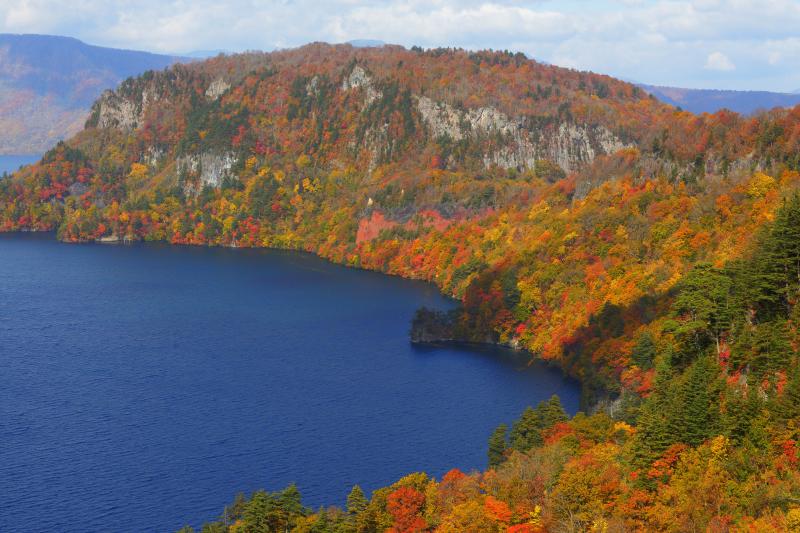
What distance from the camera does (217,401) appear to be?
109m

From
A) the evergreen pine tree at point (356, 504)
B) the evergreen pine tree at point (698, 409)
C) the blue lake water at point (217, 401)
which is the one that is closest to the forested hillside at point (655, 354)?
the evergreen pine tree at point (698, 409)

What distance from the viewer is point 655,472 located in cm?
6562

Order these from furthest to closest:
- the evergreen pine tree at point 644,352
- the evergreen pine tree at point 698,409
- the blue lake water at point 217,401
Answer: the evergreen pine tree at point 644,352, the blue lake water at point 217,401, the evergreen pine tree at point 698,409

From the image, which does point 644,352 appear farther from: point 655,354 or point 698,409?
point 698,409

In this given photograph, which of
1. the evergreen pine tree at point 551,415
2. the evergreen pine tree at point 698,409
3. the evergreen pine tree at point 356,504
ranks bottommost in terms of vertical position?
the evergreen pine tree at point 356,504

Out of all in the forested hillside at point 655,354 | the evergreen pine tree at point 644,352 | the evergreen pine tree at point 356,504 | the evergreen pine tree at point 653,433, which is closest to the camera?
the forested hillside at point 655,354

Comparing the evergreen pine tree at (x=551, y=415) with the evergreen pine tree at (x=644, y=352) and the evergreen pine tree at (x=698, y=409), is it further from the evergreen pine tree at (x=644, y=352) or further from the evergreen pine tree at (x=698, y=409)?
the evergreen pine tree at (x=644, y=352)

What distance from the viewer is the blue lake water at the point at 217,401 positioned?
85812 millimetres

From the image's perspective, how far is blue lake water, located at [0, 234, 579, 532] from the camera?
3378 inches

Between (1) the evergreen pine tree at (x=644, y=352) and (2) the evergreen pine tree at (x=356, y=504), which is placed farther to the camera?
(1) the evergreen pine tree at (x=644, y=352)

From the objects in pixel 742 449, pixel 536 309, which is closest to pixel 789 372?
pixel 742 449

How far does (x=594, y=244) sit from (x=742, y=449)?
86.3 meters

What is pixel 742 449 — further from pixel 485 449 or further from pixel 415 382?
pixel 415 382

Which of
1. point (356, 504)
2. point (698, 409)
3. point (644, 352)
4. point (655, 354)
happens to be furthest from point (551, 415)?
point (356, 504)
